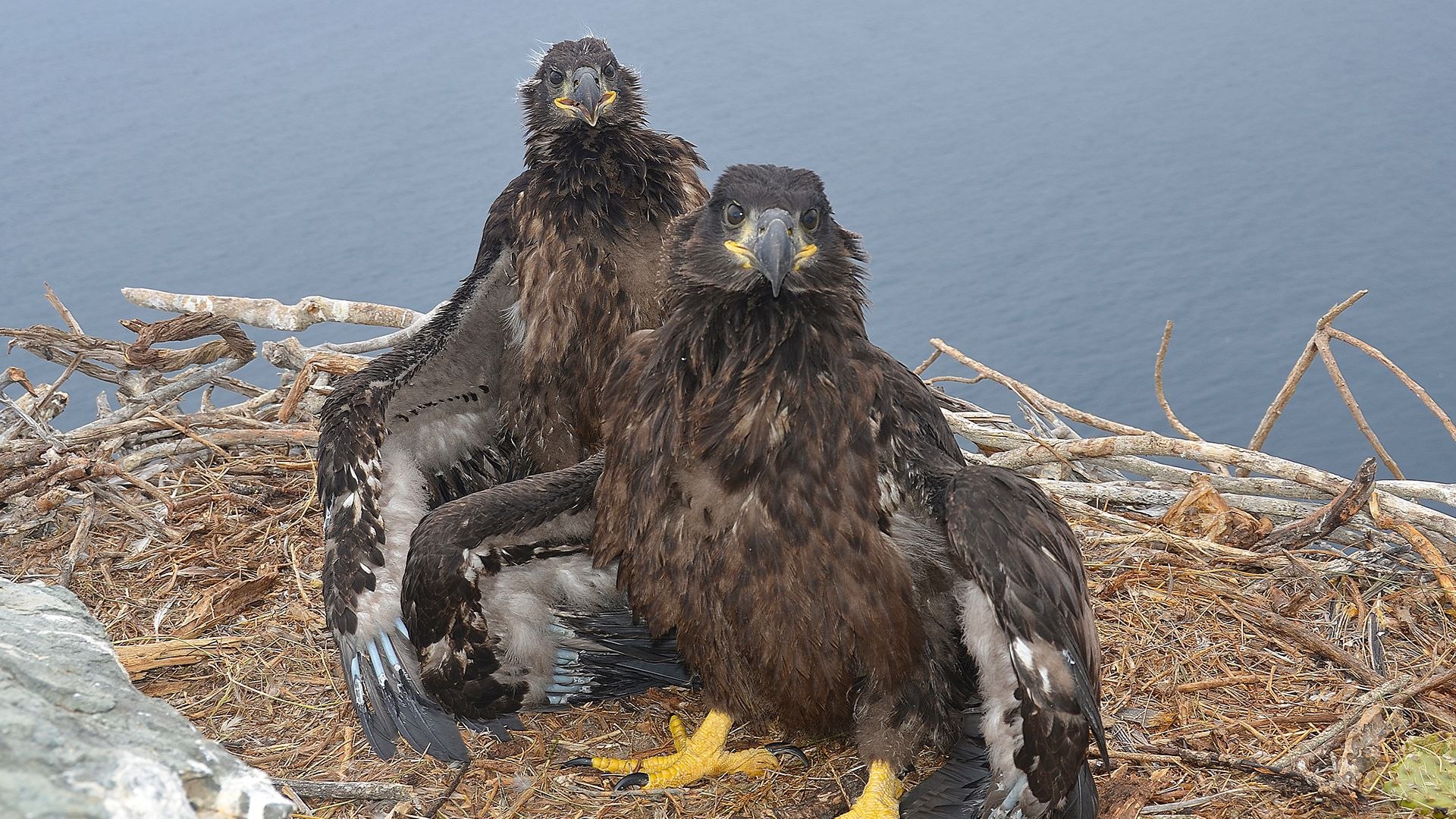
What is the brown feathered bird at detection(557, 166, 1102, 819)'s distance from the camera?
2.43 meters

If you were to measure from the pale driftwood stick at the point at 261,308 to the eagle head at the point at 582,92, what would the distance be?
1.41 meters

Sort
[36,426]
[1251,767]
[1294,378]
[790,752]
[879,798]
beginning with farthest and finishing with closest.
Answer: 1. [36,426]
2. [1294,378]
3. [790,752]
4. [1251,767]
5. [879,798]

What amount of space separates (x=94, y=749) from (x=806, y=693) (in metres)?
1.55

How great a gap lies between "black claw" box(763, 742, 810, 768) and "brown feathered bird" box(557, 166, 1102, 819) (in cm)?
19

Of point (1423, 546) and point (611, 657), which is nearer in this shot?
point (611, 657)

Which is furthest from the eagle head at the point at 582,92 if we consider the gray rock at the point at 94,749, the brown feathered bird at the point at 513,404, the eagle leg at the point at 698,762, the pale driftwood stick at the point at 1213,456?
the gray rock at the point at 94,749

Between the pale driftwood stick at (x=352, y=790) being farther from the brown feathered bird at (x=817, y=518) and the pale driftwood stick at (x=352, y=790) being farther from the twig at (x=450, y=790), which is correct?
the brown feathered bird at (x=817, y=518)

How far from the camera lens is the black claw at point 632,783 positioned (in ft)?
9.12

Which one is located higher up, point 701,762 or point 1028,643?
point 1028,643

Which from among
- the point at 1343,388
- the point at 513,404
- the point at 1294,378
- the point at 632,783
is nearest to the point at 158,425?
the point at 513,404

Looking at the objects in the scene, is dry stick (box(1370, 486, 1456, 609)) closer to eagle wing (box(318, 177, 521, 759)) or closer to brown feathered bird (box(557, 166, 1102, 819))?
brown feathered bird (box(557, 166, 1102, 819))

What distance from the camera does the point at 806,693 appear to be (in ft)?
8.65

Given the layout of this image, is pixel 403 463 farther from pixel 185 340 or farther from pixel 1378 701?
pixel 1378 701

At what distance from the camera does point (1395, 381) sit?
5.66 m
